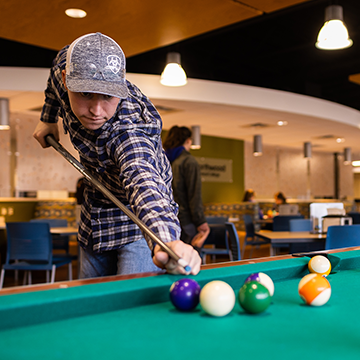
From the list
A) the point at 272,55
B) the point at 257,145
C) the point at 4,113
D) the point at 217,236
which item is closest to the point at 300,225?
the point at 217,236

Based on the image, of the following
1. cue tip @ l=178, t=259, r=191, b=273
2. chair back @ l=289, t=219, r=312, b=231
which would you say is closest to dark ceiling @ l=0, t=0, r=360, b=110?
chair back @ l=289, t=219, r=312, b=231

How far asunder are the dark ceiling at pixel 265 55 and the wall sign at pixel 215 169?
10.2 feet

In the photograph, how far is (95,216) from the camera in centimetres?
188

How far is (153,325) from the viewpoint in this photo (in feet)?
3.34

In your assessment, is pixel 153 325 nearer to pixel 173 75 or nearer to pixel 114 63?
pixel 114 63

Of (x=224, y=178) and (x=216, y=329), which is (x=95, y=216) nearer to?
(x=216, y=329)

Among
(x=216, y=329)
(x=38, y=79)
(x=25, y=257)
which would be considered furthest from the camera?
(x=38, y=79)

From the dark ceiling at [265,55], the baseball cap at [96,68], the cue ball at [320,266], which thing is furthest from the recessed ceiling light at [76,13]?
the cue ball at [320,266]

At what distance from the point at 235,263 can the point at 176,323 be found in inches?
23.0

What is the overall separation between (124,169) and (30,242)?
10.5 feet

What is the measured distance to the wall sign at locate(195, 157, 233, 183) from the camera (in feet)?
38.9

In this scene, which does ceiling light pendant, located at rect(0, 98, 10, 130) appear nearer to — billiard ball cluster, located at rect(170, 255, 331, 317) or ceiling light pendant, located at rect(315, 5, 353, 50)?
ceiling light pendant, located at rect(315, 5, 353, 50)

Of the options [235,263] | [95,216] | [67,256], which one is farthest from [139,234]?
[67,256]

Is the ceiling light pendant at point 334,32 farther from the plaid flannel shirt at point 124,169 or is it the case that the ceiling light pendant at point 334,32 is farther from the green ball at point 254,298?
the green ball at point 254,298
